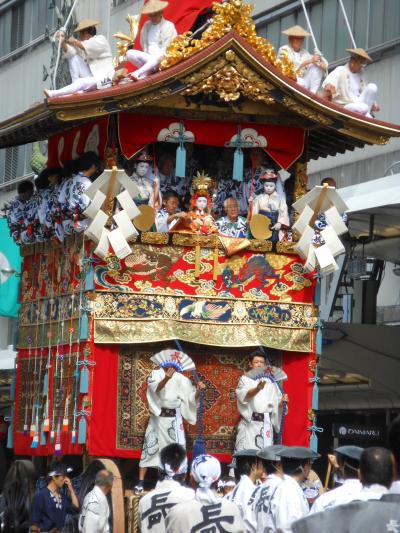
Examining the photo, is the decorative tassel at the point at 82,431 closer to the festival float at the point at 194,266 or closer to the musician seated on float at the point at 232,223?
the festival float at the point at 194,266

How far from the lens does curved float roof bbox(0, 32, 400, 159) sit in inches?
553

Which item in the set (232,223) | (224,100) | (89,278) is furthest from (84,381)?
(224,100)

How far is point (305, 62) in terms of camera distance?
15227 millimetres

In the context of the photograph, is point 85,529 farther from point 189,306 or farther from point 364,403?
point 364,403

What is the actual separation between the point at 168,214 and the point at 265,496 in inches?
221

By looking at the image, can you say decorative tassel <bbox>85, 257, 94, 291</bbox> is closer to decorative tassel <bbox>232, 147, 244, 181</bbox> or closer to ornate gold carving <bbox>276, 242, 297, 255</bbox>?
decorative tassel <bbox>232, 147, 244, 181</bbox>

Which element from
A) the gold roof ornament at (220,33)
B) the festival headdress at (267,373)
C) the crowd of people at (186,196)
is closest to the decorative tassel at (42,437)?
the crowd of people at (186,196)

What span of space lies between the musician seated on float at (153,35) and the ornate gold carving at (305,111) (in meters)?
1.36

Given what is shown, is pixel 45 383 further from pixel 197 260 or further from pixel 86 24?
pixel 86 24

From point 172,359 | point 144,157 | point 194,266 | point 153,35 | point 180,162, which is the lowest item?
point 172,359

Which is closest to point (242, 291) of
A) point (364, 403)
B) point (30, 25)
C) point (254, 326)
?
point (254, 326)

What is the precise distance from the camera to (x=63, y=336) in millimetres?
15039

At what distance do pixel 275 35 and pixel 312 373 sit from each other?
1151cm

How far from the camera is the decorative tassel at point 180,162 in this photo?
47.2ft
